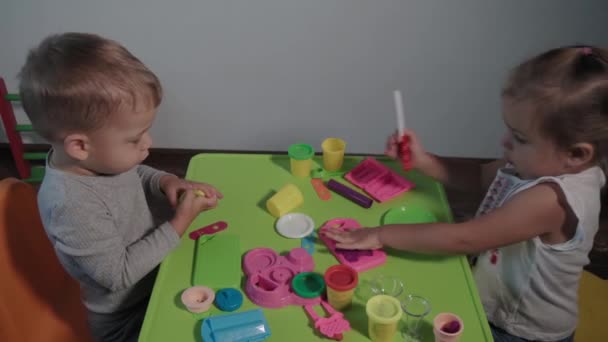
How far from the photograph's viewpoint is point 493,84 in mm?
2035

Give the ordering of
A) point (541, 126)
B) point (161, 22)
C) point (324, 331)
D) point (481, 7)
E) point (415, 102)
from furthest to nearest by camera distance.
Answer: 1. point (415, 102)
2. point (161, 22)
3. point (481, 7)
4. point (541, 126)
5. point (324, 331)

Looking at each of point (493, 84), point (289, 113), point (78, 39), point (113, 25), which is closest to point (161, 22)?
point (113, 25)

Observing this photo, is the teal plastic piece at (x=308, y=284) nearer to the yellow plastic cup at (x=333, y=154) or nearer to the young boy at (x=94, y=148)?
the young boy at (x=94, y=148)

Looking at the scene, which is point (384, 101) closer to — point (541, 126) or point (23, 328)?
point (541, 126)

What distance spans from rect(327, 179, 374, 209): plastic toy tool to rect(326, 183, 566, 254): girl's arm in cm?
12

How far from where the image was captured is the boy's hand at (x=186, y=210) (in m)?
0.98

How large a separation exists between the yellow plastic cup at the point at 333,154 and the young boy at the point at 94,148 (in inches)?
12.5

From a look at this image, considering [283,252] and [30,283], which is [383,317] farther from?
[30,283]

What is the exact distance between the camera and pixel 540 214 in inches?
35.7

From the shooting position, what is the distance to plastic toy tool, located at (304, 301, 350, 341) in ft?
2.56

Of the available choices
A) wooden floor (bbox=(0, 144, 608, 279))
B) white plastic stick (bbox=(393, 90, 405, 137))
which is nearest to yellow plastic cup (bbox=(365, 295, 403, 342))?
white plastic stick (bbox=(393, 90, 405, 137))

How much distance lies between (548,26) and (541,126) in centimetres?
117

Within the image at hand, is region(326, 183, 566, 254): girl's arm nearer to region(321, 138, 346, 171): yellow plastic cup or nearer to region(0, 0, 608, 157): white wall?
region(321, 138, 346, 171): yellow plastic cup

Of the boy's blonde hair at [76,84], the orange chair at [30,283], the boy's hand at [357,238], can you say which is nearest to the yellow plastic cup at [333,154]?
the boy's hand at [357,238]
